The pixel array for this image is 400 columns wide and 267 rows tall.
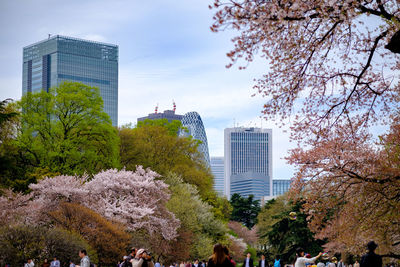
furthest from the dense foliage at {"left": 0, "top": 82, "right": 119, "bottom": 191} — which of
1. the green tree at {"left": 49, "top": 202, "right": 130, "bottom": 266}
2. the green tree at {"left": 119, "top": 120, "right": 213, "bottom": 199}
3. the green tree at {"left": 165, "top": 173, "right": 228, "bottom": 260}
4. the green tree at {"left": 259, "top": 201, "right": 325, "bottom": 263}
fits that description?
the green tree at {"left": 259, "top": 201, "right": 325, "bottom": 263}

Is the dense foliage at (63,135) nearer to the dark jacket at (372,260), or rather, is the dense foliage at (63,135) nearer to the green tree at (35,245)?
the green tree at (35,245)

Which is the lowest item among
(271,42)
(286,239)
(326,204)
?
(286,239)

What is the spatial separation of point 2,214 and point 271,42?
24.9 m

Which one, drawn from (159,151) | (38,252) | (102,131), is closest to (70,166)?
(102,131)

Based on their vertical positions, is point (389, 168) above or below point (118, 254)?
above

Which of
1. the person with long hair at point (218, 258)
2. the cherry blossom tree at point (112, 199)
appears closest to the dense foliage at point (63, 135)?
the cherry blossom tree at point (112, 199)

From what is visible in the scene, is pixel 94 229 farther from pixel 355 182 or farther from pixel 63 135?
pixel 355 182

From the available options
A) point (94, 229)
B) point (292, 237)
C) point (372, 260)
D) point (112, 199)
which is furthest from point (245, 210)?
point (372, 260)

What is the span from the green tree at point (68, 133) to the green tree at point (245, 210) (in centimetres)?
4984

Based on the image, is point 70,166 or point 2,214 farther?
point 70,166

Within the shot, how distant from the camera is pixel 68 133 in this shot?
44.8 meters

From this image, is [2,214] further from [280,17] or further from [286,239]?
[280,17]

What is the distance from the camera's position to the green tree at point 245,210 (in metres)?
94.0

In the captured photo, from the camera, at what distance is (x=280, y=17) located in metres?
9.54
